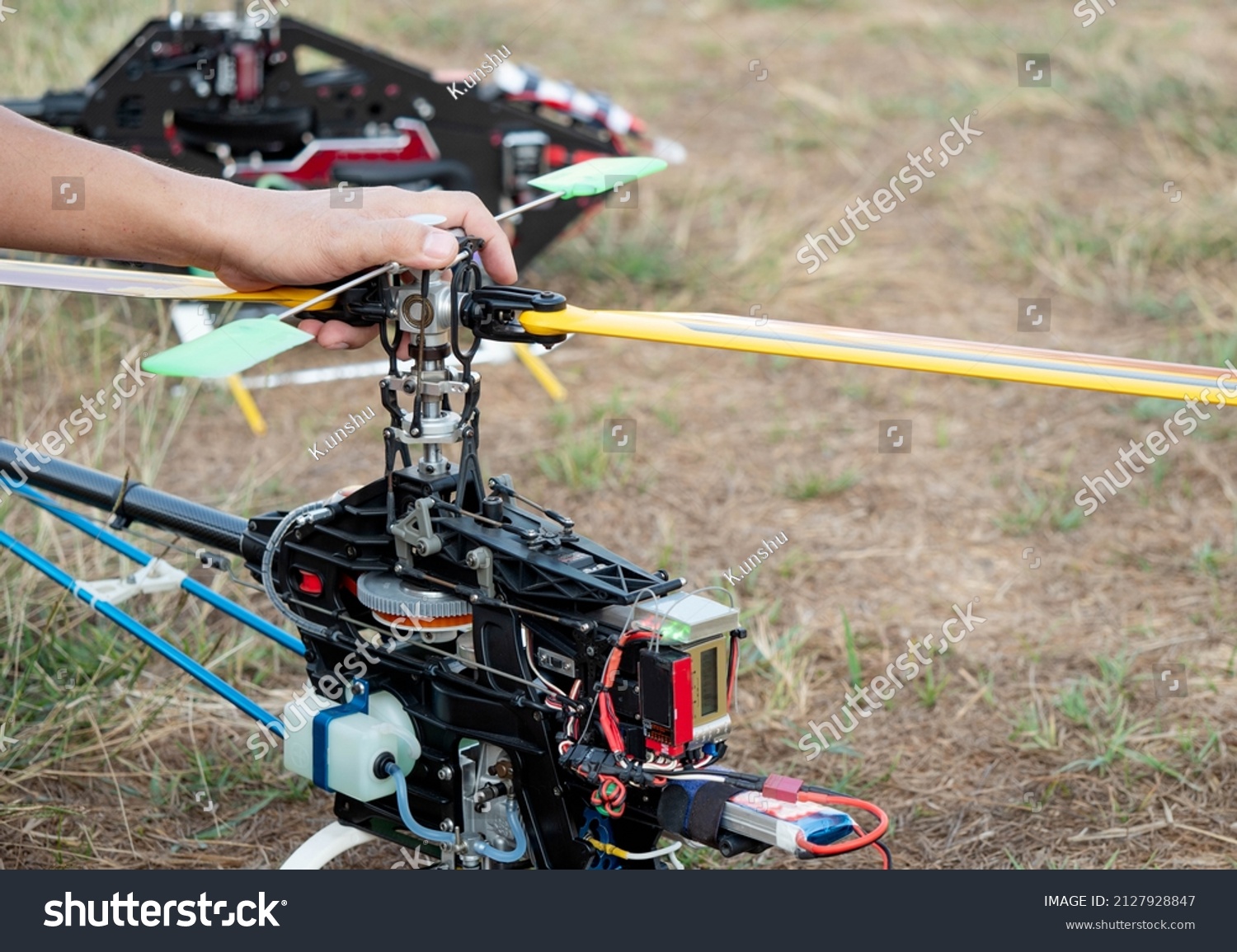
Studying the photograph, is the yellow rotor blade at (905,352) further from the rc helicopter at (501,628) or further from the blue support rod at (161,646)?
the blue support rod at (161,646)

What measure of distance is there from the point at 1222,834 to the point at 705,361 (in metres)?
4.11

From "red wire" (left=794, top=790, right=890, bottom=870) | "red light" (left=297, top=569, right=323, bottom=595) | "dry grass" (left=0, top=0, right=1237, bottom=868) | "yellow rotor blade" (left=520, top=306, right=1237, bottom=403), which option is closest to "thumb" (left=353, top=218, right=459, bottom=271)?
"yellow rotor blade" (left=520, top=306, right=1237, bottom=403)

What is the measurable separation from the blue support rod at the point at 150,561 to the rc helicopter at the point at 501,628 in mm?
372

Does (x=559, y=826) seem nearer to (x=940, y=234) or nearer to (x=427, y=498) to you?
(x=427, y=498)

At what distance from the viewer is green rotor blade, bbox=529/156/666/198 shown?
3055 millimetres

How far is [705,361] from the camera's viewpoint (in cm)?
757

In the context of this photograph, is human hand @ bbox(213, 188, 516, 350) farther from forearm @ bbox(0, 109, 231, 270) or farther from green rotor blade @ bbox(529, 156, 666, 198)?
green rotor blade @ bbox(529, 156, 666, 198)

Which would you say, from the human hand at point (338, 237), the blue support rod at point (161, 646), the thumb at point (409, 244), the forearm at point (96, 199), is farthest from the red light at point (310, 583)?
the thumb at point (409, 244)

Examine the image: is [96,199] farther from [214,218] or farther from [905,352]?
[905,352]

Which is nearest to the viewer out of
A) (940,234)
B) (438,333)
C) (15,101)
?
(438,333)

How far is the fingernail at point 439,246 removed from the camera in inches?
106

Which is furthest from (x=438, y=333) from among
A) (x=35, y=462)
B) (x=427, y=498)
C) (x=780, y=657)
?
(x=780, y=657)

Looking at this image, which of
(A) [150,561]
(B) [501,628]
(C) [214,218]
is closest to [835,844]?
(B) [501,628]

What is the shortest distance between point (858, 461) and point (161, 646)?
367 cm
